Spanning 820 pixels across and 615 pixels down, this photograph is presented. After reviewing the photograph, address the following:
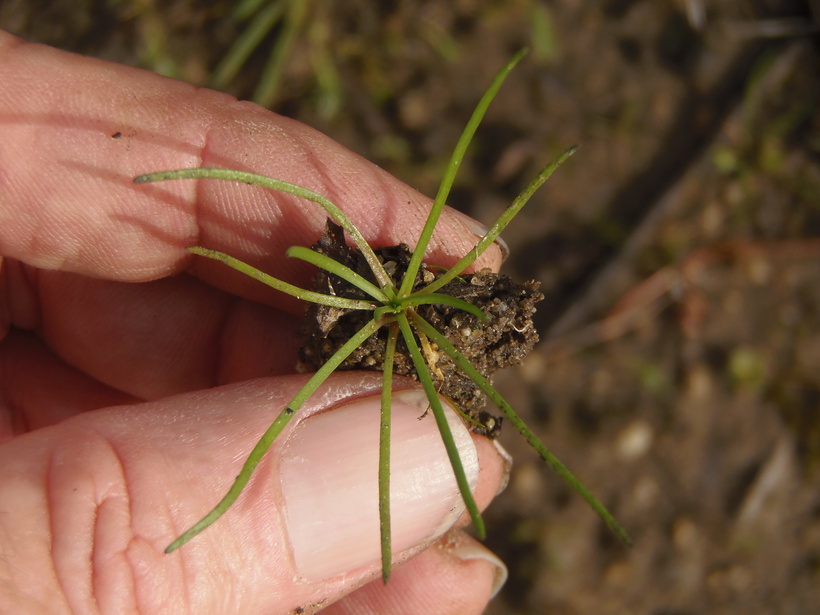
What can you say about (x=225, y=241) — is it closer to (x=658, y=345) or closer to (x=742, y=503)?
(x=658, y=345)

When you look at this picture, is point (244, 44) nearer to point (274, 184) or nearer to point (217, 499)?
point (274, 184)

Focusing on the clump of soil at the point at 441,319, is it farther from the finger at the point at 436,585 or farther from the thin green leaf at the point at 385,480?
the finger at the point at 436,585

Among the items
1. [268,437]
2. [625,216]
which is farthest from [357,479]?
[625,216]

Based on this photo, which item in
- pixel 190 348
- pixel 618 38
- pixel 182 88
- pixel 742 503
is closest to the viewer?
pixel 182 88

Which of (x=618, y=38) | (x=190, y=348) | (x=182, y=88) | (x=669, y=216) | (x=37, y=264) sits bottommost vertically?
(x=669, y=216)

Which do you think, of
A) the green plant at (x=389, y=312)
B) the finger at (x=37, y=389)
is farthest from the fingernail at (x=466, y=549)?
the finger at (x=37, y=389)

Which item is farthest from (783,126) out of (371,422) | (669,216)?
(371,422)

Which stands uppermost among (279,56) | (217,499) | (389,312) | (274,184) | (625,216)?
(279,56)
